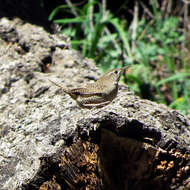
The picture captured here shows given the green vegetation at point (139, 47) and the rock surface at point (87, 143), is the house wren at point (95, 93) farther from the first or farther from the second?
the green vegetation at point (139, 47)

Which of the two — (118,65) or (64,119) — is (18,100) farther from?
(118,65)

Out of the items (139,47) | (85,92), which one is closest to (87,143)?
(85,92)

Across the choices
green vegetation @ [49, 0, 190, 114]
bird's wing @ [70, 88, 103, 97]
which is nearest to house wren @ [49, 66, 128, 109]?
bird's wing @ [70, 88, 103, 97]

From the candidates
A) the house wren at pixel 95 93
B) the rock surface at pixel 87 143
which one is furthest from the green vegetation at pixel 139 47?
the rock surface at pixel 87 143

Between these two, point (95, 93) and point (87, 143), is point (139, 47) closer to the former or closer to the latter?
point (95, 93)

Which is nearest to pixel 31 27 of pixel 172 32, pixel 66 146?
pixel 66 146

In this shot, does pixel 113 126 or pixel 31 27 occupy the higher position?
pixel 31 27

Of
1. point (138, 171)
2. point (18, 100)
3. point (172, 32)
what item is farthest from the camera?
point (172, 32)

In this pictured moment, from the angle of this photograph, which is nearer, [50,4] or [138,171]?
[138,171]
